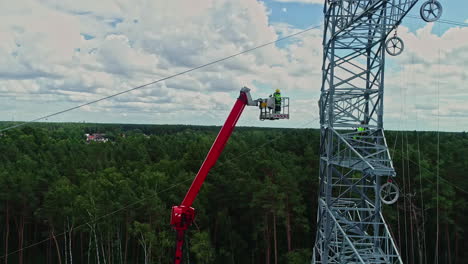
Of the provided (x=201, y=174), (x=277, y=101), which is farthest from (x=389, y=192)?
(x=201, y=174)

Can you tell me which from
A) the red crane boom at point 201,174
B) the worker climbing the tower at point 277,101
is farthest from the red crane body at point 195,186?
the worker climbing the tower at point 277,101

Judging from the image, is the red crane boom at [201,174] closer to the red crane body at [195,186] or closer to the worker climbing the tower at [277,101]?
the red crane body at [195,186]

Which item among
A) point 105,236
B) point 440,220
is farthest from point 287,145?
point 105,236

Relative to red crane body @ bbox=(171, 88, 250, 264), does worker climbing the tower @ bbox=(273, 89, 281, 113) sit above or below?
above

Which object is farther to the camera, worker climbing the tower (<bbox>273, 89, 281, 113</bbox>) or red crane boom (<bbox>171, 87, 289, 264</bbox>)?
worker climbing the tower (<bbox>273, 89, 281, 113</bbox>)

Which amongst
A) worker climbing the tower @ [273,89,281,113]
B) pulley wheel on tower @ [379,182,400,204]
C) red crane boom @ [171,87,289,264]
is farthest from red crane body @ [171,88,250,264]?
pulley wheel on tower @ [379,182,400,204]

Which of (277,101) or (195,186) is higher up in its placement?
(277,101)

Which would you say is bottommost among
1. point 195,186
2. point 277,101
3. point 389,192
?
point 389,192

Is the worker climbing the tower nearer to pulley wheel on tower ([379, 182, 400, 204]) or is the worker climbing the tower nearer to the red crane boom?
the red crane boom

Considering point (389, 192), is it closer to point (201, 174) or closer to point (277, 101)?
point (277, 101)
